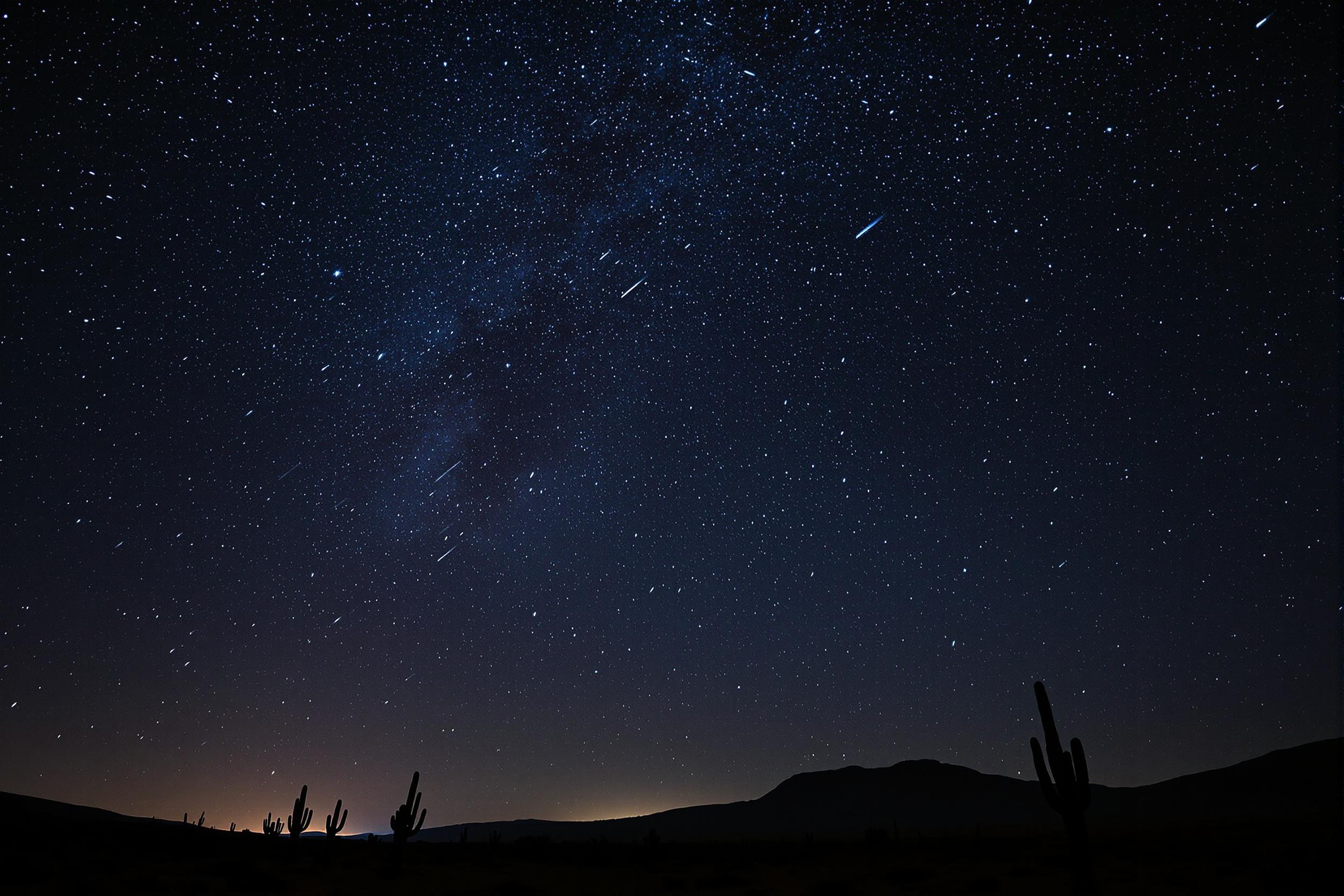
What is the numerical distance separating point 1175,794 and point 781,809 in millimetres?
43825

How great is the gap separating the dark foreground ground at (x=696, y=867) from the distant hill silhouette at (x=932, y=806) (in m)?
9.07

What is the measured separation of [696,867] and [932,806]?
3020 inches

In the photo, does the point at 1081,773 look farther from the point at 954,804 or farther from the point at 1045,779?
the point at 954,804

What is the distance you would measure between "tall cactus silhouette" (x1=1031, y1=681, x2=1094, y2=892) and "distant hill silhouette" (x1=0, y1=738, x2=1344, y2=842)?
20915mm

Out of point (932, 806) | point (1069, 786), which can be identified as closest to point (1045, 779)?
point (1069, 786)

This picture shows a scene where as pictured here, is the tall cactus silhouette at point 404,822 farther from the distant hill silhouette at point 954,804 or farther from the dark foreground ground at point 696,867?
the distant hill silhouette at point 954,804

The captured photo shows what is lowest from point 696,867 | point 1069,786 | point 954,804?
point 954,804

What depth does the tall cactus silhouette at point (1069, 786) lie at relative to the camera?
1088cm

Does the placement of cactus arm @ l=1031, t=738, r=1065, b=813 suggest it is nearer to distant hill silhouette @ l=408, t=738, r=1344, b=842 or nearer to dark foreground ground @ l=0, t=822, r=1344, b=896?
dark foreground ground @ l=0, t=822, r=1344, b=896

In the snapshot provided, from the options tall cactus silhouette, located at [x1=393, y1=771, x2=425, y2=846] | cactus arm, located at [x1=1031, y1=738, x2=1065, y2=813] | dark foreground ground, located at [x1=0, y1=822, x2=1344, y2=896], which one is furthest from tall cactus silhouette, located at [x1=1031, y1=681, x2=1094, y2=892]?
tall cactus silhouette, located at [x1=393, y1=771, x2=425, y2=846]

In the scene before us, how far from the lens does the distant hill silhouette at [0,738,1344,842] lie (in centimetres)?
5053

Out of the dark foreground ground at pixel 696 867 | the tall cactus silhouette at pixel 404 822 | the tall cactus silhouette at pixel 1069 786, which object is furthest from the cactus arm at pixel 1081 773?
the tall cactus silhouette at pixel 404 822

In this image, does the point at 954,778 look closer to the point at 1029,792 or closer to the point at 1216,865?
the point at 1029,792

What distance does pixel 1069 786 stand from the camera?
11.0 metres
